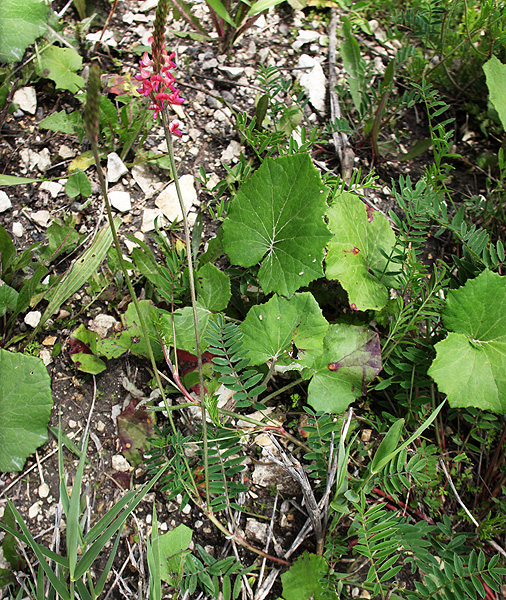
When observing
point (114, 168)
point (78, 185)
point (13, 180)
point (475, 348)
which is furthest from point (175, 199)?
point (475, 348)

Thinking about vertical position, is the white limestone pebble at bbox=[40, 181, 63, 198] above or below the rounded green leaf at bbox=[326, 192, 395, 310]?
above

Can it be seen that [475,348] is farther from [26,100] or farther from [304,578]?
[26,100]

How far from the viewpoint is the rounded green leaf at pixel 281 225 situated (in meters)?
1.58

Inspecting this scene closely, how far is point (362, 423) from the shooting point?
5.63 feet

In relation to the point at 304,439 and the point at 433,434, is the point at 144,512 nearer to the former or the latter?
the point at 304,439

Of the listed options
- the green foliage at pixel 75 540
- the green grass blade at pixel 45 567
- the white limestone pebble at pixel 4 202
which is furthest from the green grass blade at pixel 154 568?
the white limestone pebble at pixel 4 202

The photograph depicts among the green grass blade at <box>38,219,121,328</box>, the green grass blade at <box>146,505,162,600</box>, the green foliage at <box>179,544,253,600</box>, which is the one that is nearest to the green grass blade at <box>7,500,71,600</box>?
the green grass blade at <box>146,505,162,600</box>

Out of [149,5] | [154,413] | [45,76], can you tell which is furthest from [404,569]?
[149,5]

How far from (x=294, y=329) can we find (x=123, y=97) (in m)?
1.41

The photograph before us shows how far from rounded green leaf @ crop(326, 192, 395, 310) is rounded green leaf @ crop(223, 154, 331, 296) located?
116 mm

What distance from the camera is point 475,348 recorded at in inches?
61.1

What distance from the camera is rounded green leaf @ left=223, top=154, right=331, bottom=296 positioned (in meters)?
1.58

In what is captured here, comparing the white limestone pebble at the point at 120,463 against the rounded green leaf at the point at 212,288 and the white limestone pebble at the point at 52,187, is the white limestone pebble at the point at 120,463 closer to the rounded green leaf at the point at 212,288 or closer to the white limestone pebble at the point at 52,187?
the rounded green leaf at the point at 212,288

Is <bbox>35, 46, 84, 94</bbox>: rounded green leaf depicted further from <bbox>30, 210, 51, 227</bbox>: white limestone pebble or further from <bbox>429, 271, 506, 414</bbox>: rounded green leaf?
<bbox>429, 271, 506, 414</bbox>: rounded green leaf
